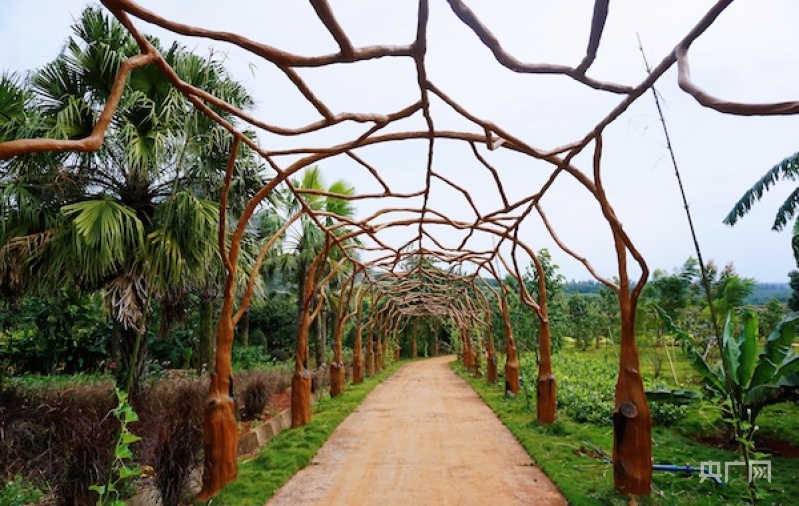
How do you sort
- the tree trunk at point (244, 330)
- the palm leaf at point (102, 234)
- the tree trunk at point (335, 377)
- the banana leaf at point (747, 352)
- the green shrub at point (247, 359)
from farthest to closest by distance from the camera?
1. the tree trunk at point (244, 330)
2. the green shrub at point (247, 359)
3. the tree trunk at point (335, 377)
4. the banana leaf at point (747, 352)
5. the palm leaf at point (102, 234)

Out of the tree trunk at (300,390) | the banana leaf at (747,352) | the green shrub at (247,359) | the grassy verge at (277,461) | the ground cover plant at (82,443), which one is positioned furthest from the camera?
the green shrub at (247,359)

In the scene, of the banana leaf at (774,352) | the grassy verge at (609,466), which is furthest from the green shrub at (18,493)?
the banana leaf at (774,352)

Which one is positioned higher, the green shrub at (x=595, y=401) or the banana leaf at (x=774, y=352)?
the banana leaf at (x=774, y=352)

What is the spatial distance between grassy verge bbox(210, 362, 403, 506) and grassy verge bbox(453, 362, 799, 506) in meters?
3.01

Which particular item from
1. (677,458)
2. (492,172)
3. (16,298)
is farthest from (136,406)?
(677,458)

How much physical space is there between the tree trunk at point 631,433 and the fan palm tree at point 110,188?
5236 millimetres

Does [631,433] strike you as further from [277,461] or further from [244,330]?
[244,330]

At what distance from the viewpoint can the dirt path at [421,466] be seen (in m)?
5.16

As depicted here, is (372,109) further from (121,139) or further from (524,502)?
(524,502)

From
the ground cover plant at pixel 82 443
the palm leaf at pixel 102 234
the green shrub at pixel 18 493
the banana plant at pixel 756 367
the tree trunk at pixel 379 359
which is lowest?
the tree trunk at pixel 379 359

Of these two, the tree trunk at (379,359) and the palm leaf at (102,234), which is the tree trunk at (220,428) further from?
the tree trunk at (379,359)

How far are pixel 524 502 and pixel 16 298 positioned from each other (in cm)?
667

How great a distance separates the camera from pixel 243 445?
23.1 feet

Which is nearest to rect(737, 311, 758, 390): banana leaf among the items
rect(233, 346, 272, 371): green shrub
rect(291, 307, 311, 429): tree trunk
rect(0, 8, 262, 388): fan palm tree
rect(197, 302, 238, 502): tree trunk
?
rect(197, 302, 238, 502): tree trunk
